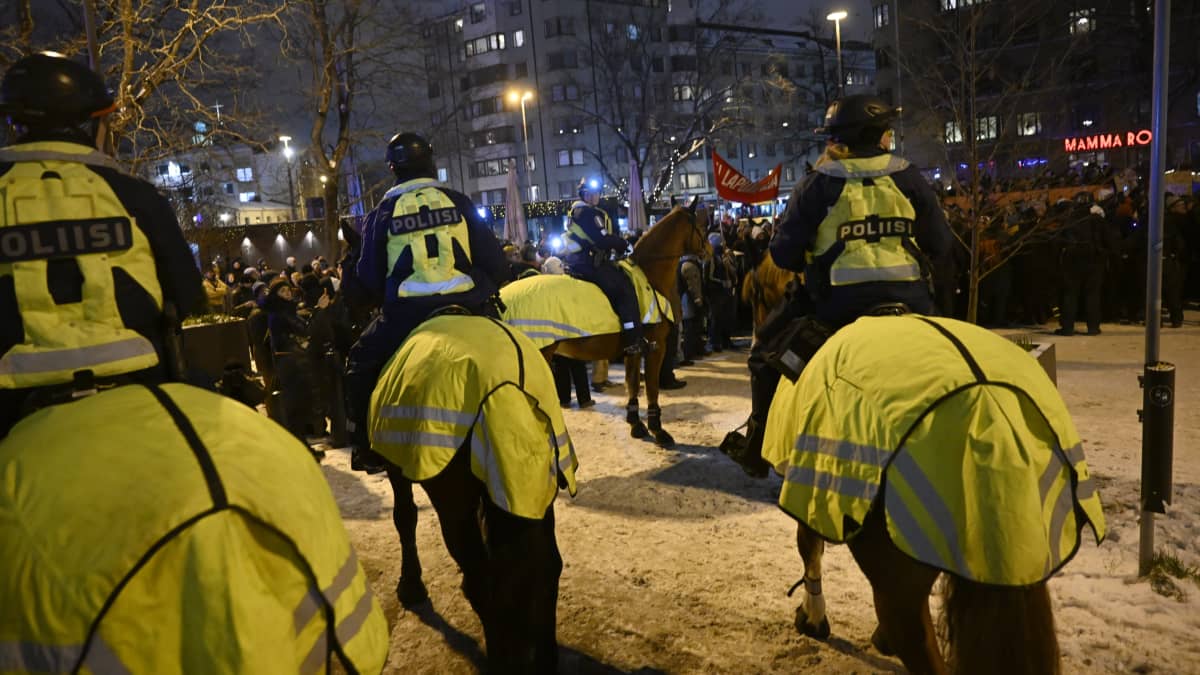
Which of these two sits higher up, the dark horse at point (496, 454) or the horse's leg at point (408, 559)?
the dark horse at point (496, 454)

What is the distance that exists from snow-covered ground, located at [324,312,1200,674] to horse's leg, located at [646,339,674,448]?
0.19 metres

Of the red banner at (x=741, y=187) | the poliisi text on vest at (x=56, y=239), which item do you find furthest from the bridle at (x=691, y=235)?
the poliisi text on vest at (x=56, y=239)

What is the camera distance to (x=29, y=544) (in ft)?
6.02

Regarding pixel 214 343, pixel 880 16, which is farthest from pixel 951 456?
pixel 880 16

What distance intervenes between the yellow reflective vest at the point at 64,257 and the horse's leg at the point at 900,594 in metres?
2.66

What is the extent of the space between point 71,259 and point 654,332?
284 inches

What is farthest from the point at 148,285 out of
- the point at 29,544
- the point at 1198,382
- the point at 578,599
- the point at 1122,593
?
the point at 1198,382

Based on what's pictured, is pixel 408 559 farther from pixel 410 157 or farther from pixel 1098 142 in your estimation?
pixel 1098 142

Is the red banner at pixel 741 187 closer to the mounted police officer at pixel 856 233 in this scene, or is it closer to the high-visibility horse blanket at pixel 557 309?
the high-visibility horse blanket at pixel 557 309

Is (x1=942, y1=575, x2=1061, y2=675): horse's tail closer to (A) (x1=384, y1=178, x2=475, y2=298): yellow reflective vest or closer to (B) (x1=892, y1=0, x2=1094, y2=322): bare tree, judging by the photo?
(A) (x1=384, y1=178, x2=475, y2=298): yellow reflective vest

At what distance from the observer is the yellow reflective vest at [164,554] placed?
1.79 meters

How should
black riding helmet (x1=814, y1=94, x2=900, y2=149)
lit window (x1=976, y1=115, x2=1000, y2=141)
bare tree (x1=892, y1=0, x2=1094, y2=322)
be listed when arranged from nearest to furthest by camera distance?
black riding helmet (x1=814, y1=94, x2=900, y2=149), bare tree (x1=892, y1=0, x2=1094, y2=322), lit window (x1=976, y1=115, x2=1000, y2=141)

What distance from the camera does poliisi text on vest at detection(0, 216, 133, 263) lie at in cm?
260

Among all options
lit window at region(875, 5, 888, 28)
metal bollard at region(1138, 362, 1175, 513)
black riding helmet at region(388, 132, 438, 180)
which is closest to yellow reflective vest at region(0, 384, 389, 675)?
black riding helmet at region(388, 132, 438, 180)
